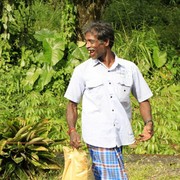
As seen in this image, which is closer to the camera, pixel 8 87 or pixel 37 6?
pixel 8 87

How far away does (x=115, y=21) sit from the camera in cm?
998

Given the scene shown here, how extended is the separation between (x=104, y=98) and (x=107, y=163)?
0.46m

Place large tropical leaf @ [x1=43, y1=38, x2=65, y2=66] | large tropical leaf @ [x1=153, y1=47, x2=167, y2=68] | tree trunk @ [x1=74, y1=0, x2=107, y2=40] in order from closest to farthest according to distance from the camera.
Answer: large tropical leaf @ [x1=43, y1=38, x2=65, y2=66]
large tropical leaf @ [x1=153, y1=47, x2=167, y2=68]
tree trunk @ [x1=74, y1=0, x2=107, y2=40]

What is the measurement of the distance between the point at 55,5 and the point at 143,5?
2.00 m

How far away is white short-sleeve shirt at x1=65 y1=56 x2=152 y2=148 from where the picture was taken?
3.45 meters

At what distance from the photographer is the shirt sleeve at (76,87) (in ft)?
11.5

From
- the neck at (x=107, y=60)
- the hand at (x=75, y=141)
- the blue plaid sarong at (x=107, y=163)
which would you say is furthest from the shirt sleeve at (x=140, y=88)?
the hand at (x=75, y=141)

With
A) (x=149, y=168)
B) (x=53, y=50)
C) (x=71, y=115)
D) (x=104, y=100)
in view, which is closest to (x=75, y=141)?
(x=71, y=115)

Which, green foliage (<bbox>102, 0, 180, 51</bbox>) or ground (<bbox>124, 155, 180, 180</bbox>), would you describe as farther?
green foliage (<bbox>102, 0, 180, 51</bbox>)

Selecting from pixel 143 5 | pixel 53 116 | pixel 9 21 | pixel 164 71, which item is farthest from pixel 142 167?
pixel 143 5

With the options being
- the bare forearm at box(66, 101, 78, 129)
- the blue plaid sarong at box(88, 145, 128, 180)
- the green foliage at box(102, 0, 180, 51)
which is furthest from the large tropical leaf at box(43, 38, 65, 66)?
the blue plaid sarong at box(88, 145, 128, 180)

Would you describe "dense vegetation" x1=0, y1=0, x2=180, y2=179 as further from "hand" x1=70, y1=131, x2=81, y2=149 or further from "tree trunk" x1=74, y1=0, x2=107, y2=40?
"hand" x1=70, y1=131, x2=81, y2=149

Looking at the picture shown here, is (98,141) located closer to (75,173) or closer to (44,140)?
(75,173)

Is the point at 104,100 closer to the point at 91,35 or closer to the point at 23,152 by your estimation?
the point at 91,35
